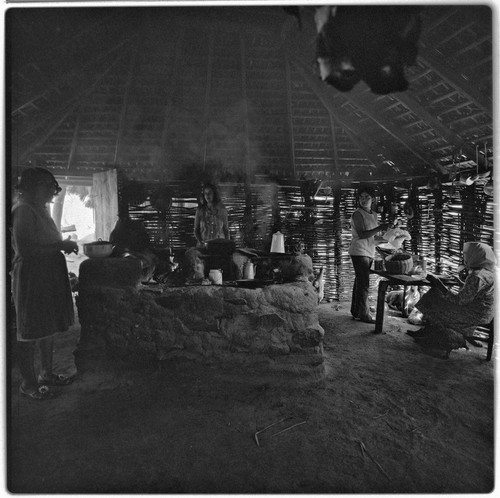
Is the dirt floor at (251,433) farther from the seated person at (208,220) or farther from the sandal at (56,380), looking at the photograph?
the seated person at (208,220)

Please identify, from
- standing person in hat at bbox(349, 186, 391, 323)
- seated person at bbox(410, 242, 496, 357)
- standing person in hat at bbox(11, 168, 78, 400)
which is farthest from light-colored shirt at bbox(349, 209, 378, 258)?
standing person in hat at bbox(11, 168, 78, 400)

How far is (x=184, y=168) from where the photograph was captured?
21.8 ft

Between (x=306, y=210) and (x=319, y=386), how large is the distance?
4.33 meters

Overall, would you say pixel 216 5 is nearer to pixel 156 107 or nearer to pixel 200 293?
pixel 200 293

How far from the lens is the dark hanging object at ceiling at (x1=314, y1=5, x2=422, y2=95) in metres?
1.71

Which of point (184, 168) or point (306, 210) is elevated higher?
point (184, 168)

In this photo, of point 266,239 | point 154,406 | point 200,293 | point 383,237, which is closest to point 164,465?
point 154,406

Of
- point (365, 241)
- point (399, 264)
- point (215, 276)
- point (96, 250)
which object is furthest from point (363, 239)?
point (96, 250)

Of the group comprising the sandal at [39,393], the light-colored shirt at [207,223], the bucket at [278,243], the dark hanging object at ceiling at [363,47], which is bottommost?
the sandal at [39,393]

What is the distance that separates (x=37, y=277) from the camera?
2842 millimetres

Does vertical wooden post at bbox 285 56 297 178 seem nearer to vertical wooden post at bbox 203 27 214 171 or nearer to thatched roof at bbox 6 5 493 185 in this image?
thatched roof at bbox 6 5 493 185

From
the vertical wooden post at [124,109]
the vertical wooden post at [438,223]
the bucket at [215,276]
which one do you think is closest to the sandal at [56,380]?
the bucket at [215,276]

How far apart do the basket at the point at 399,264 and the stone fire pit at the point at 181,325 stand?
208 cm

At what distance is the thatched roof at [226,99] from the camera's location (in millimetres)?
2557
